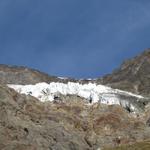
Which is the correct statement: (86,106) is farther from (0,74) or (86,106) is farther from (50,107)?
(0,74)

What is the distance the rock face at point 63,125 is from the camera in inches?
4641

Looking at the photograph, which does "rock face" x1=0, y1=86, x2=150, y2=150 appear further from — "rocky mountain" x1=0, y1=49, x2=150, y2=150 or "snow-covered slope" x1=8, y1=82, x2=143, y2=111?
"snow-covered slope" x1=8, y1=82, x2=143, y2=111

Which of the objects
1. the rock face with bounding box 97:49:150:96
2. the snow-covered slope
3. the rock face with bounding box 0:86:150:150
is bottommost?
the rock face with bounding box 0:86:150:150

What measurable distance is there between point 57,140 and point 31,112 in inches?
506

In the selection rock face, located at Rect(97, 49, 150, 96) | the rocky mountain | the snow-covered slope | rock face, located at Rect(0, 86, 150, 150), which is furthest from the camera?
rock face, located at Rect(97, 49, 150, 96)

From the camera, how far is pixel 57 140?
119562 millimetres

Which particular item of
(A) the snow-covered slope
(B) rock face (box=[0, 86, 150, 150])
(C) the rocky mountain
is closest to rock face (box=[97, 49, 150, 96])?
(C) the rocky mountain

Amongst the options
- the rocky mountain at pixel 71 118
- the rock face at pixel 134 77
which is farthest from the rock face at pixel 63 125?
the rock face at pixel 134 77

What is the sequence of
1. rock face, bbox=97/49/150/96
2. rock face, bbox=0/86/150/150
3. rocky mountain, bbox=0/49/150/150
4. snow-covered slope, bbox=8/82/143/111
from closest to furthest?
1. rock face, bbox=0/86/150/150
2. rocky mountain, bbox=0/49/150/150
3. snow-covered slope, bbox=8/82/143/111
4. rock face, bbox=97/49/150/96

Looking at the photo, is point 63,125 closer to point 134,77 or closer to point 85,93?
point 85,93

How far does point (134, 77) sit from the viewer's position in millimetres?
181375

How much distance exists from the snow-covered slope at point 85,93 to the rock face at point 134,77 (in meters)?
16.0

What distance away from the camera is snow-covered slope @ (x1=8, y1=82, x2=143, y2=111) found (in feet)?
475

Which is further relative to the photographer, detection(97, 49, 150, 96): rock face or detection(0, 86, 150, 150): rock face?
detection(97, 49, 150, 96): rock face
